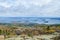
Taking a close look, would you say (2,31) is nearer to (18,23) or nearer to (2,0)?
(18,23)

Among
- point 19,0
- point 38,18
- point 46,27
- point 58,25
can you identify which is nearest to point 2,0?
point 19,0

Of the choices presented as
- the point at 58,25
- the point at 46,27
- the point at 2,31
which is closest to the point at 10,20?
the point at 2,31

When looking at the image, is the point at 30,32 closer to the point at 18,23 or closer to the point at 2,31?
the point at 18,23

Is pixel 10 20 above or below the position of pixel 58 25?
above

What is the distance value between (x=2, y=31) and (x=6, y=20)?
0.24 m

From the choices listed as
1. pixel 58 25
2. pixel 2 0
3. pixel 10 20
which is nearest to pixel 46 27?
pixel 58 25

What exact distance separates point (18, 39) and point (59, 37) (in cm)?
82

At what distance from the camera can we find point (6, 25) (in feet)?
8.53

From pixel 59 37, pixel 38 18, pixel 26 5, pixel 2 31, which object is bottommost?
pixel 59 37

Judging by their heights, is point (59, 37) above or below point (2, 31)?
below

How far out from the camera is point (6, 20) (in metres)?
2.62

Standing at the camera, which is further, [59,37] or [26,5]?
[26,5]

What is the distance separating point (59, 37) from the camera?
2.52 m

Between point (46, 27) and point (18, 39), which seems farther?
point (46, 27)
